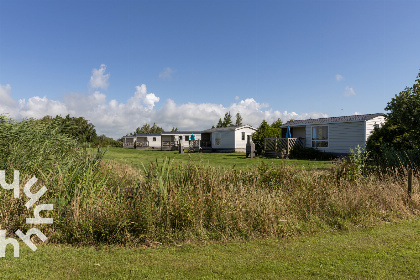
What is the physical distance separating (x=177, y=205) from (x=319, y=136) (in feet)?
68.7

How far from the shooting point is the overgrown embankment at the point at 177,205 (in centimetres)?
472

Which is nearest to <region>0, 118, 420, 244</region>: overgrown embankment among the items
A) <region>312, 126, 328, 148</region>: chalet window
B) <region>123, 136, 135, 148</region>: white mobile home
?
<region>312, 126, 328, 148</region>: chalet window

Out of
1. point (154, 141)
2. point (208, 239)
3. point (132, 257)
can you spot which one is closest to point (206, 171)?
point (208, 239)

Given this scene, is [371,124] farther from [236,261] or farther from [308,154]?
[236,261]

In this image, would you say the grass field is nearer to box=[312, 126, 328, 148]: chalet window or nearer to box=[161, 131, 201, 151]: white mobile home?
box=[312, 126, 328, 148]: chalet window

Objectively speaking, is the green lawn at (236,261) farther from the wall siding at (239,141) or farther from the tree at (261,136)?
the wall siding at (239,141)

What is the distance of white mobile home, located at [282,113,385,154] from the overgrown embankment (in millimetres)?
14330

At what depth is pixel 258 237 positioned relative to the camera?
4.86 meters

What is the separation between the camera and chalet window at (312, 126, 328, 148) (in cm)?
2292

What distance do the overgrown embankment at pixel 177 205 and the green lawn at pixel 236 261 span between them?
1.17 feet

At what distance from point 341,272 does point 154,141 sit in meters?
47.7

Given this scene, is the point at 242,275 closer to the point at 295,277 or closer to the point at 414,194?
the point at 295,277

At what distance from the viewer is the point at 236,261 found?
12.8 ft

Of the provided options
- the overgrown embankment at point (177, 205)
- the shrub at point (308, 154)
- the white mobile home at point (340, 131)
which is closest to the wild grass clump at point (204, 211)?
the overgrown embankment at point (177, 205)
